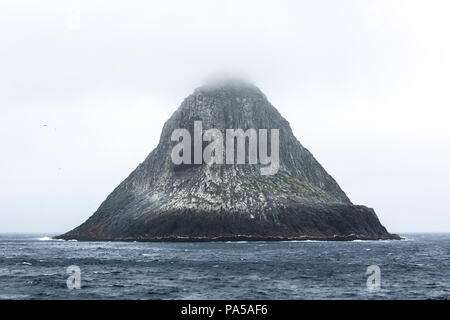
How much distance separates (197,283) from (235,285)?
4.84m

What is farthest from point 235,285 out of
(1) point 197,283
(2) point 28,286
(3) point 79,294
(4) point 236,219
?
(4) point 236,219
